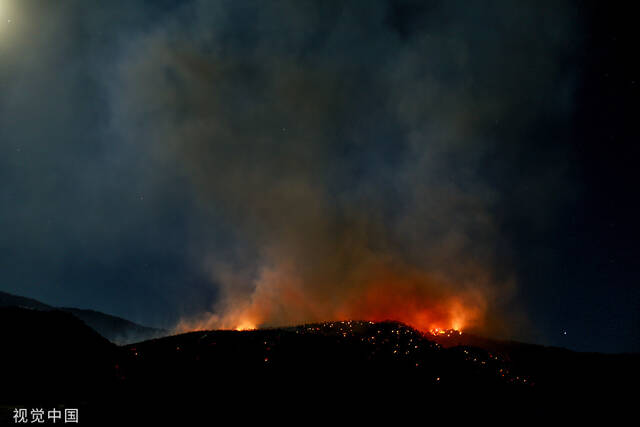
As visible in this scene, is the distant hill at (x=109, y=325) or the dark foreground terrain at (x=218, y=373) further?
the distant hill at (x=109, y=325)

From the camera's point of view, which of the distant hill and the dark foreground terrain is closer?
the dark foreground terrain

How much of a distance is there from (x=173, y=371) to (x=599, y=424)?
4375cm

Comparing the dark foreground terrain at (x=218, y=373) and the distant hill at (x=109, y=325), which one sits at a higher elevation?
the distant hill at (x=109, y=325)

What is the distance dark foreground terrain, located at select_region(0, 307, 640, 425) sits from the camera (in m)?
17.5

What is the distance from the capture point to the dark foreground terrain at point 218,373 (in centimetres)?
1750

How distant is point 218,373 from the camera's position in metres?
23.9

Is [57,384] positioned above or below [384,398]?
above

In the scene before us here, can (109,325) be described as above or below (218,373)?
above

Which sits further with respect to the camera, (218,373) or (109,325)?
(109,325)

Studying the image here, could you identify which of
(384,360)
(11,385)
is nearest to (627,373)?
(384,360)

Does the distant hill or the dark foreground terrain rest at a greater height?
the distant hill

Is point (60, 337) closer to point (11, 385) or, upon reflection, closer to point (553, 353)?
point (11, 385)

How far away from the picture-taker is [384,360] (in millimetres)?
31266

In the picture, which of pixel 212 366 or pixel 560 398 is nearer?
pixel 212 366
